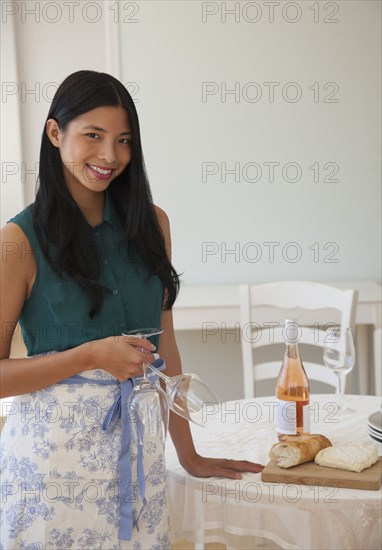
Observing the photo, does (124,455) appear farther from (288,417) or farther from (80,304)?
(288,417)

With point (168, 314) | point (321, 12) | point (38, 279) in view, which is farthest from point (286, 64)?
point (38, 279)

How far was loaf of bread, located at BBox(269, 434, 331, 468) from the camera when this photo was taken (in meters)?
1.47

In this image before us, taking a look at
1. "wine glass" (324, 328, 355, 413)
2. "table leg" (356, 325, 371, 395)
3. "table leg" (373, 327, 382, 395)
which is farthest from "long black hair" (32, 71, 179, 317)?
"table leg" (356, 325, 371, 395)

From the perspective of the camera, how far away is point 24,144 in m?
3.54

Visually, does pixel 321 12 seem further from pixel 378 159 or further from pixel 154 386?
pixel 154 386

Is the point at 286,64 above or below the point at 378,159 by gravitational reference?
above

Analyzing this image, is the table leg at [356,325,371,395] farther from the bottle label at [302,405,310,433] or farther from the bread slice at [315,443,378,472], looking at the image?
the bread slice at [315,443,378,472]

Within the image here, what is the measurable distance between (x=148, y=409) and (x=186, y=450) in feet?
1.04

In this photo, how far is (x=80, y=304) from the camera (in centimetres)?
142

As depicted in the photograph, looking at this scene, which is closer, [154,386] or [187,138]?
[154,386]

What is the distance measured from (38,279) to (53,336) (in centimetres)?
10

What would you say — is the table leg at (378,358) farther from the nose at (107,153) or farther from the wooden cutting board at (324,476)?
the nose at (107,153)

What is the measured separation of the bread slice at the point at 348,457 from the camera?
4.74 feet

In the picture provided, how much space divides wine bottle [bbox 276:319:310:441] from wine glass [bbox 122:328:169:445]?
40cm
